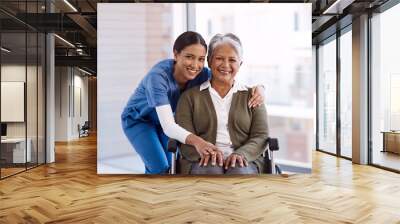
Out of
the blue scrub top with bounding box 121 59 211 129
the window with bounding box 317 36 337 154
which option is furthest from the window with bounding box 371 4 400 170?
the blue scrub top with bounding box 121 59 211 129

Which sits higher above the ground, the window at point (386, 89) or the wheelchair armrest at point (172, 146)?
the window at point (386, 89)

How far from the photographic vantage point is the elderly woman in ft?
19.5

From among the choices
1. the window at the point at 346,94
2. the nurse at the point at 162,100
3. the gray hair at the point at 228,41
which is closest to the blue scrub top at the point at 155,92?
the nurse at the point at 162,100

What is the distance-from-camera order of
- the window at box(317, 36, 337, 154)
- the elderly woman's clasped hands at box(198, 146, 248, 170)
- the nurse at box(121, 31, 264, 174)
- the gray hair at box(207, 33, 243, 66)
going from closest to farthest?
the elderly woman's clasped hands at box(198, 146, 248, 170), the nurse at box(121, 31, 264, 174), the gray hair at box(207, 33, 243, 66), the window at box(317, 36, 337, 154)

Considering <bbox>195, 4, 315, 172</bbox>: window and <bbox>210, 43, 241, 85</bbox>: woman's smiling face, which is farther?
<bbox>195, 4, 315, 172</bbox>: window

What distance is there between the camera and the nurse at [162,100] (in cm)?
600

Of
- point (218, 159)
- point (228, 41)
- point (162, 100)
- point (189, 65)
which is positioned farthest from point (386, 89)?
point (162, 100)

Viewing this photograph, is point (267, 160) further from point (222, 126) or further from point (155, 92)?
point (155, 92)

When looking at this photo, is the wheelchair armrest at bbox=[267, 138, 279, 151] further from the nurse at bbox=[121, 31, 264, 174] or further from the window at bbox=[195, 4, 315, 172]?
the nurse at bbox=[121, 31, 264, 174]

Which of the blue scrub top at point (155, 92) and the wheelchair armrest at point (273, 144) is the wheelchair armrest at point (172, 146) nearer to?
the blue scrub top at point (155, 92)

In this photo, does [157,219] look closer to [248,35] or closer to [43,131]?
[248,35]

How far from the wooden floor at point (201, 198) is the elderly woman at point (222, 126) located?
244mm

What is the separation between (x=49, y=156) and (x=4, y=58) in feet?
8.66

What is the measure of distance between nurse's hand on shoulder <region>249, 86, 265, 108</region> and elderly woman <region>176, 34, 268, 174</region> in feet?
0.23
